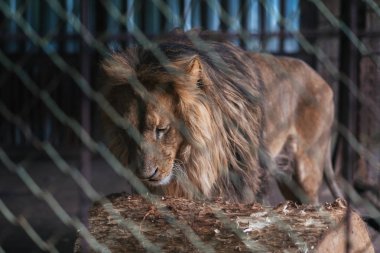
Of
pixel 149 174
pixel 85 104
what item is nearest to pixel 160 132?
pixel 149 174

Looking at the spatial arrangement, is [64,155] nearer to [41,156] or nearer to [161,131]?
[41,156]

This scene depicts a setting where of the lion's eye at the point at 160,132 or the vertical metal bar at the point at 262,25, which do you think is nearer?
the lion's eye at the point at 160,132

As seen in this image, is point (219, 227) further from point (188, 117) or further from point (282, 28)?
point (282, 28)

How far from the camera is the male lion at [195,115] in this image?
2.61 meters

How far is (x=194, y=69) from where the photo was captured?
2689 mm

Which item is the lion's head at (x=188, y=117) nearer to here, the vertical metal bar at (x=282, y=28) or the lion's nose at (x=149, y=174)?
the lion's nose at (x=149, y=174)

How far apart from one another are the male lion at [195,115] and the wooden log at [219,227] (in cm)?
20

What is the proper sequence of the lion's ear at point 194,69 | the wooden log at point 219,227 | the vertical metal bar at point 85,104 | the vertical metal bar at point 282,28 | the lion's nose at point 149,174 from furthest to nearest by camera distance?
the vertical metal bar at point 282,28 → the lion's ear at point 194,69 → the lion's nose at point 149,174 → the wooden log at point 219,227 → the vertical metal bar at point 85,104

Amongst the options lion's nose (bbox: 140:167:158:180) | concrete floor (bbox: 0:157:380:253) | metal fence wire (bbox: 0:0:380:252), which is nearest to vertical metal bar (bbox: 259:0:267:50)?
metal fence wire (bbox: 0:0:380:252)

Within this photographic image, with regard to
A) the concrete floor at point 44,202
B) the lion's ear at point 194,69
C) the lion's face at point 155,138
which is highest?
the lion's ear at point 194,69

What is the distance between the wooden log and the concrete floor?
2.60ft

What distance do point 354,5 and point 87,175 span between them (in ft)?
2.51

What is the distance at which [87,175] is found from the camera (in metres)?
1.81

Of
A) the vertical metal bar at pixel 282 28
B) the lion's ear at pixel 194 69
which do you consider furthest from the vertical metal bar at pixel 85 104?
the vertical metal bar at pixel 282 28
